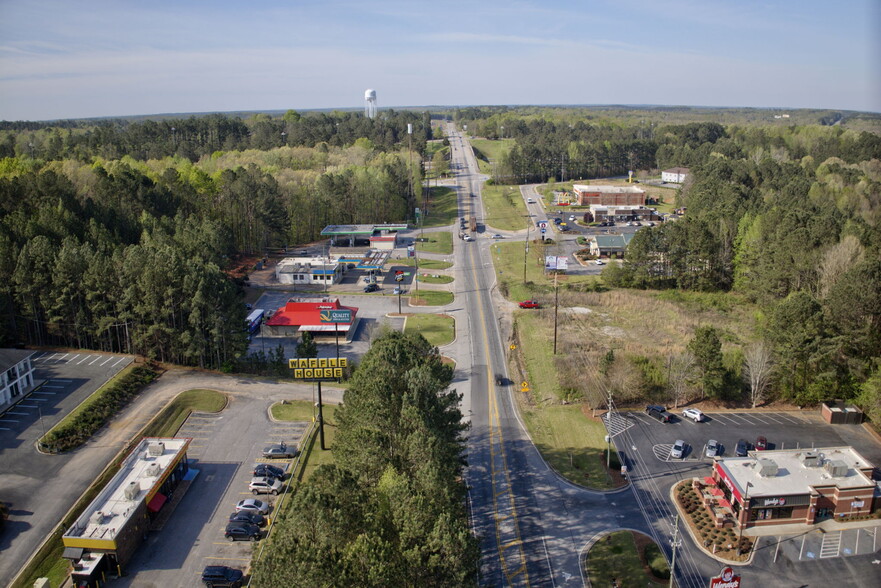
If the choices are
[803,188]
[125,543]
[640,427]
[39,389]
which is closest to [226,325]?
[39,389]

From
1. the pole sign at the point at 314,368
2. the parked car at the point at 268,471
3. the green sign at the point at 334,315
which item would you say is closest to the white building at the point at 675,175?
the green sign at the point at 334,315

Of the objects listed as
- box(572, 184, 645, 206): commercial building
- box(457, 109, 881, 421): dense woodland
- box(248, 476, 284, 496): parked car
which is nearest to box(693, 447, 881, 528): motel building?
box(457, 109, 881, 421): dense woodland

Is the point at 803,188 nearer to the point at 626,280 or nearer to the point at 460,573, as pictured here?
the point at 626,280

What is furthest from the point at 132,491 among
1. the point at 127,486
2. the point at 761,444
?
the point at 761,444

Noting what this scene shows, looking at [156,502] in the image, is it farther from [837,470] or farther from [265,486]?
[837,470]

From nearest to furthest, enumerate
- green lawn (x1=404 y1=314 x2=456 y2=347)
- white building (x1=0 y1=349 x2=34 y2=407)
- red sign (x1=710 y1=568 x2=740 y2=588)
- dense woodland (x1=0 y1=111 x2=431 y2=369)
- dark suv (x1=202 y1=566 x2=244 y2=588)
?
red sign (x1=710 y1=568 x2=740 y2=588), dark suv (x1=202 y1=566 x2=244 y2=588), white building (x1=0 y1=349 x2=34 y2=407), dense woodland (x1=0 y1=111 x2=431 y2=369), green lawn (x1=404 y1=314 x2=456 y2=347)

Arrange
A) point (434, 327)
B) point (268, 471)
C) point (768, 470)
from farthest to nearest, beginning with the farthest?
1. point (434, 327)
2. point (268, 471)
3. point (768, 470)

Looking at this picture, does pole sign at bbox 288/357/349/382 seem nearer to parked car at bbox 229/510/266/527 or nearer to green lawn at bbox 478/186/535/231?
parked car at bbox 229/510/266/527
